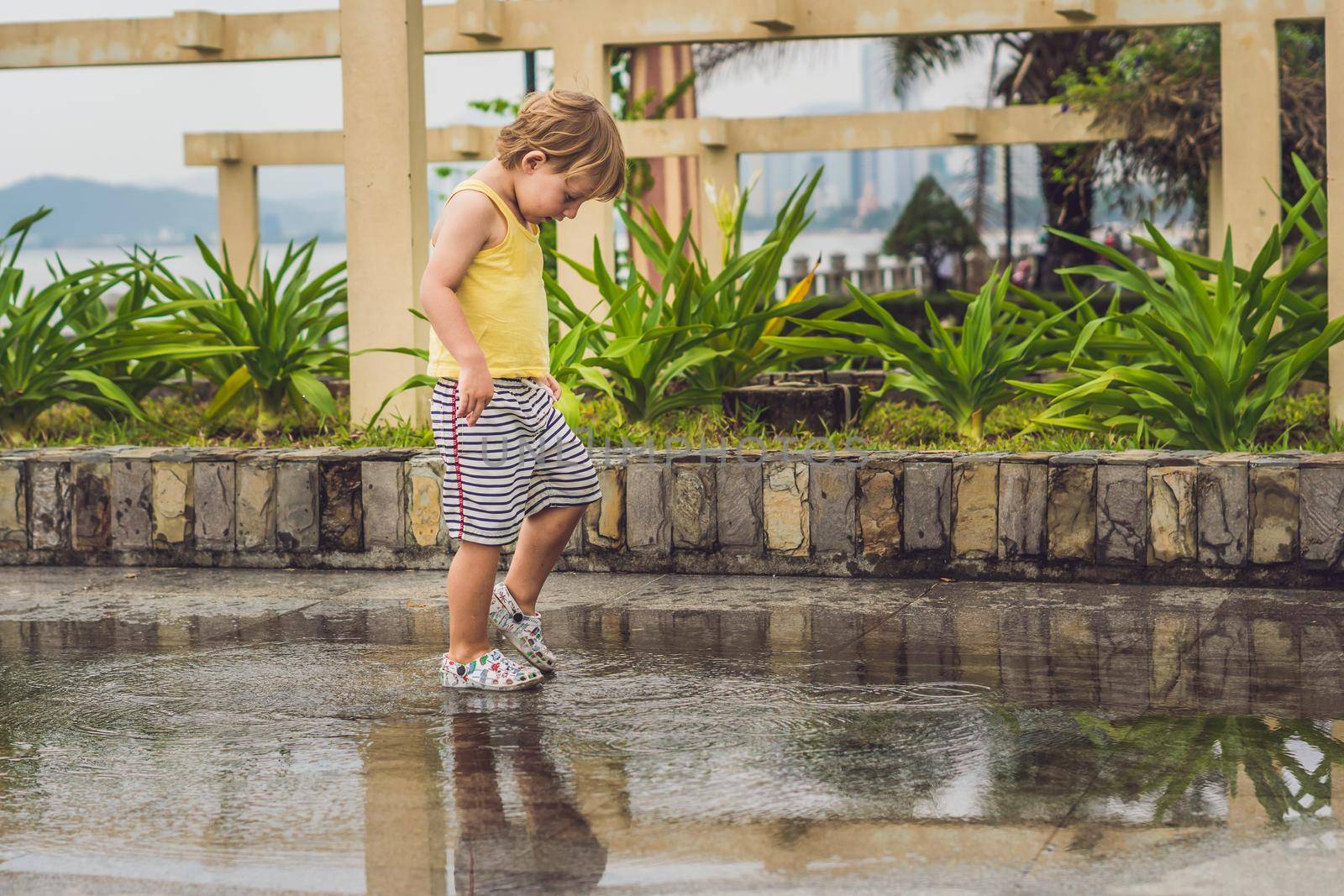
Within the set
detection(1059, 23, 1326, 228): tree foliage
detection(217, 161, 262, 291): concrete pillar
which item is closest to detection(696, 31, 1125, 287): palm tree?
detection(1059, 23, 1326, 228): tree foliage

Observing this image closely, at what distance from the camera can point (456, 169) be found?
1780cm

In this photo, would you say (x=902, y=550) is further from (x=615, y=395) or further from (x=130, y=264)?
(x=130, y=264)

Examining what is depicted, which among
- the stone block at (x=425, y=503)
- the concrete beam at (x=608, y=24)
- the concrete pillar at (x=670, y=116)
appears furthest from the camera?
the concrete pillar at (x=670, y=116)

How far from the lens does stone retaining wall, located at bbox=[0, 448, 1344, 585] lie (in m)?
5.08

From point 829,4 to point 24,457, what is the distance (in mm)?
6120

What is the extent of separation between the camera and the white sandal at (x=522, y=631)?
4074 mm

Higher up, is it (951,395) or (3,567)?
(951,395)

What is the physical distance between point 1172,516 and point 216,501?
10.6 feet

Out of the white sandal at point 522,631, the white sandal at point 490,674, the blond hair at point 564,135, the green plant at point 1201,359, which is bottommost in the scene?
the white sandal at point 490,674

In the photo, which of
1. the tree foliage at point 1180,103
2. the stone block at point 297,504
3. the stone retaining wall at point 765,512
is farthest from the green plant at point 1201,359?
the tree foliage at point 1180,103

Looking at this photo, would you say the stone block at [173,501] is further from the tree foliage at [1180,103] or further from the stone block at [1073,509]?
the tree foliage at [1180,103]

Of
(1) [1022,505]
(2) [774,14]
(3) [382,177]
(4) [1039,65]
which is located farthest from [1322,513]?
(4) [1039,65]

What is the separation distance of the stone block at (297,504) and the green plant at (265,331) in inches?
27.9

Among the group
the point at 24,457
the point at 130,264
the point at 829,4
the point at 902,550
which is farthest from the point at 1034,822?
the point at 829,4
